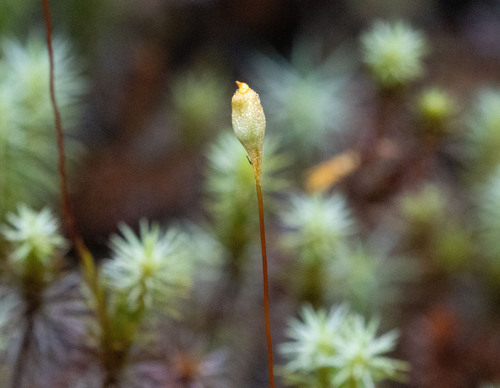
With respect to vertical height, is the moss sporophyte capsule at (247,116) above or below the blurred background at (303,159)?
below

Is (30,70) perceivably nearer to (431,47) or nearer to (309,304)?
(309,304)

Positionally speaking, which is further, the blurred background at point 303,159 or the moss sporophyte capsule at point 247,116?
the blurred background at point 303,159

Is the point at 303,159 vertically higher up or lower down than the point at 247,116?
higher up

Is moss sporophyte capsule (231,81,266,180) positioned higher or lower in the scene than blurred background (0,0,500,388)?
lower

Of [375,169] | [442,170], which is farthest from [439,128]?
[442,170]

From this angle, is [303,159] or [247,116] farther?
[303,159]
